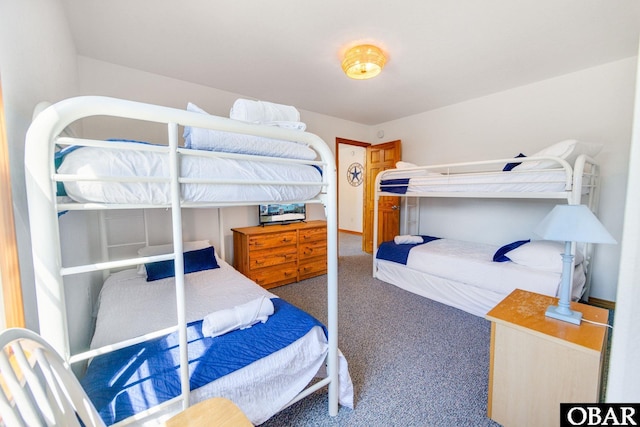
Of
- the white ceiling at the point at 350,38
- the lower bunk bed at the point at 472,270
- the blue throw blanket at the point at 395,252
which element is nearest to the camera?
the white ceiling at the point at 350,38

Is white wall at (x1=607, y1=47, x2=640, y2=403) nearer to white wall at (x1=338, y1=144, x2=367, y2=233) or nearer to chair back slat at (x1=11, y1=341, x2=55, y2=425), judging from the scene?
chair back slat at (x1=11, y1=341, x2=55, y2=425)

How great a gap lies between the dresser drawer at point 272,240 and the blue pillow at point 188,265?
510mm

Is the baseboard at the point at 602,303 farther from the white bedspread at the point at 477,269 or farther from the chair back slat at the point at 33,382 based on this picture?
the chair back slat at the point at 33,382

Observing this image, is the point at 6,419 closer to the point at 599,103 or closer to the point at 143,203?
the point at 143,203

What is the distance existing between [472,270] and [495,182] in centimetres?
91

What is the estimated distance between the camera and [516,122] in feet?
10.3

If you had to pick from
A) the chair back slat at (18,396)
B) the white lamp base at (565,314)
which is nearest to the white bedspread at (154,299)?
the chair back slat at (18,396)

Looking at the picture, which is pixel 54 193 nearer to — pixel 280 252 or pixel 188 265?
pixel 188 265

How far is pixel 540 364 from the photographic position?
3.98 feet

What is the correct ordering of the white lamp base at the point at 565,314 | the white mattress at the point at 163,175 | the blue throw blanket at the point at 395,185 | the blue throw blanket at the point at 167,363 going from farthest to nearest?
the blue throw blanket at the point at 395,185 < the white lamp base at the point at 565,314 < the blue throw blanket at the point at 167,363 < the white mattress at the point at 163,175

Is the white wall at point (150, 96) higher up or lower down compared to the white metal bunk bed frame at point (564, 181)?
higher up

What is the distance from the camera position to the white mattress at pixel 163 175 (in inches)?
32.3

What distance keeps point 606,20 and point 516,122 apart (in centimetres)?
131

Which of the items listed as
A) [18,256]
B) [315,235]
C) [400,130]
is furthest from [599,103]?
[18,256]
